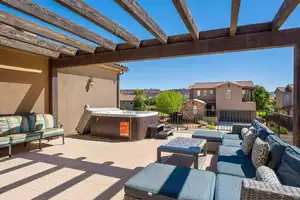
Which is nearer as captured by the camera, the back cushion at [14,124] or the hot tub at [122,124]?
the back cushion at [14,124]

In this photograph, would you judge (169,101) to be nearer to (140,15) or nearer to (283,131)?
(283,131)

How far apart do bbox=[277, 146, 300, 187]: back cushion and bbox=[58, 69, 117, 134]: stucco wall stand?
6.30m

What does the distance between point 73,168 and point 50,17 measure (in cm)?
271

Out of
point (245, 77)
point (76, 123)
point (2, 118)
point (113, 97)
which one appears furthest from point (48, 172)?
point (245, 77)

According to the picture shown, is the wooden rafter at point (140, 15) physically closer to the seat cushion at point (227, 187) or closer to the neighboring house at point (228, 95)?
the seat cushion at point (227, 187)

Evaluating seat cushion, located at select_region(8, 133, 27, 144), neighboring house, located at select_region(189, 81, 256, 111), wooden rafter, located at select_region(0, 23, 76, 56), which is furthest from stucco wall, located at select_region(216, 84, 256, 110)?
seat cushion, located at select_region(8, 133, 27, 144)

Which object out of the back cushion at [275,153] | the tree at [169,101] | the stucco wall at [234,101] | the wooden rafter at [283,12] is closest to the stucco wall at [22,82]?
the back cushion at [275,153]

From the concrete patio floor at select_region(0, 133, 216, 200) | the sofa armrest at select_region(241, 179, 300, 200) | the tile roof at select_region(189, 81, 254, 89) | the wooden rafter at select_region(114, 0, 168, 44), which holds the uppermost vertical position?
the tile roof at select_region(189, 81, 254, 89)

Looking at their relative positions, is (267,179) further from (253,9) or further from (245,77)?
(245,77)

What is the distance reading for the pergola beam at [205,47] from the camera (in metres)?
3.30

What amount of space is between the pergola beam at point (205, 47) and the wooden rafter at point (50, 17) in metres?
0.86

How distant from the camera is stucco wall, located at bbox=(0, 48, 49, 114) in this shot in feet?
16.0

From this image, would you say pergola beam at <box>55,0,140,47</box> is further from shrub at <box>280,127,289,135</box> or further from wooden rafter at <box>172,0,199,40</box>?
shrub at <box>280,127,289,135</box>

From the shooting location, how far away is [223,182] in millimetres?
1985
